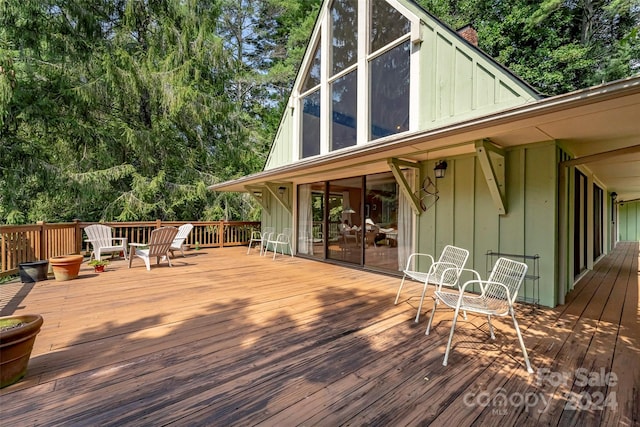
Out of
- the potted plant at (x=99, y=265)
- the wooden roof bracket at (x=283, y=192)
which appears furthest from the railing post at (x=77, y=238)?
the wooden roof bracket at (x=283, y=192)

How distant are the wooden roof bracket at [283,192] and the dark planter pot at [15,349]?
20.6ft

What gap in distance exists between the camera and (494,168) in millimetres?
3986

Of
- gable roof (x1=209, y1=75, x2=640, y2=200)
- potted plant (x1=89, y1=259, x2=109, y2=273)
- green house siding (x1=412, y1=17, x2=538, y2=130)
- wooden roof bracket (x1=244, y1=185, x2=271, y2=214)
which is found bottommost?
potted plant (x1=89, y1=259, x2=109, y2=273)

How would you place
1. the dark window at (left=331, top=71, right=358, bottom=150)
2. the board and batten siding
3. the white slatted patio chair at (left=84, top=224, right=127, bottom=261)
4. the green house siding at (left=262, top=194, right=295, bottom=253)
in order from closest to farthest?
the board and batten siding, the white slatted patio chair at (left=84, top=224, right=127, bottom=261), the dark window at (left=331, top=71, right=358, bottom=150), the green house siding at (left=262, top=194, right=295, bottom=253)

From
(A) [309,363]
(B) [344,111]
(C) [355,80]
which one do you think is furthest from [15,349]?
(C) [355,80]

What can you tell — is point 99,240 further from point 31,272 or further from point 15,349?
point 15,349

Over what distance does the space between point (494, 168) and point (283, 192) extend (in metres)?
5.67

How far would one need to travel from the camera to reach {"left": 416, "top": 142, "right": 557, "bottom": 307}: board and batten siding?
372 centimetres

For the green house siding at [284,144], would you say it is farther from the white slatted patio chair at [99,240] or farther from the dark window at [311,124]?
the white slatted patio chair at [99,240]

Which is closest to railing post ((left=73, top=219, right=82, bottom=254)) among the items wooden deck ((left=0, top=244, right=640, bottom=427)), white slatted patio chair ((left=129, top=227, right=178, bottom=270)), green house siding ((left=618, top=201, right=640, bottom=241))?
white slatted patio chair ((left=129, top=227, right=178, bottom=270))

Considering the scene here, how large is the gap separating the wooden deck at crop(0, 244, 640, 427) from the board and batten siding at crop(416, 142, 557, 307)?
842 millimetres

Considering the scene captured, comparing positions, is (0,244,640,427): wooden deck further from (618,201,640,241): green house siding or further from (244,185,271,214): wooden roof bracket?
(618,201,640,241): green house siding

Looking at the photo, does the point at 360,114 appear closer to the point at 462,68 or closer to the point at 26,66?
the point at 462,68

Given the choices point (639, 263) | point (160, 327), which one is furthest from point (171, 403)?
point (639, 263)
